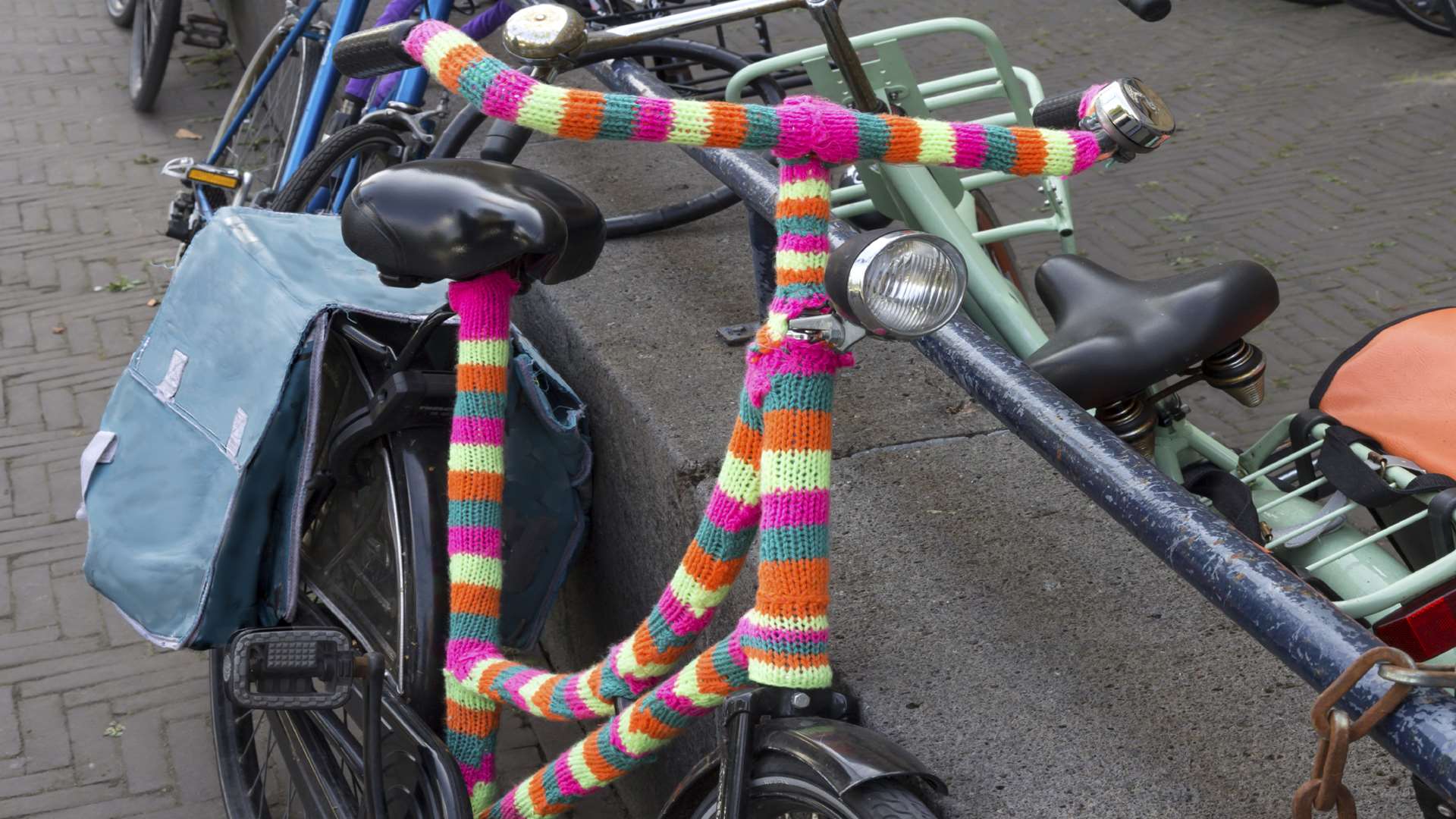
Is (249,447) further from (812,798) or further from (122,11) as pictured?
(122,11)

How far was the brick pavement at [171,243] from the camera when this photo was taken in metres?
3.29

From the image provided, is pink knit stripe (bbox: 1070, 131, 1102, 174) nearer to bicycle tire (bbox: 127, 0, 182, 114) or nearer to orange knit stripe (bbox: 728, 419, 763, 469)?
orange knit stripe (bbox: 728, 419, 763, 469)

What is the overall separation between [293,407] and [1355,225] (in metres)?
4.42

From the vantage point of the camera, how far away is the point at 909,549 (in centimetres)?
226

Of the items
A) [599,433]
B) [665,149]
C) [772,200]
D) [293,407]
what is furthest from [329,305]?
[665,149]


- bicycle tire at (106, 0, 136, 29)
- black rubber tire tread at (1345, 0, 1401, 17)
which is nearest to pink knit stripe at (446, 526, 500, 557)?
bicycle tire at (106, 0, 136, 29)

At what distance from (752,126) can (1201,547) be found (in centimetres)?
62

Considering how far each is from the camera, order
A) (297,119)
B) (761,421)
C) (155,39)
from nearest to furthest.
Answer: (761,421) → (297,119) → (155,39)

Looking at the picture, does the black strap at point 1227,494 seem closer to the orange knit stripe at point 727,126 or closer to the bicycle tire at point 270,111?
the orange knit stripe at point 727,126

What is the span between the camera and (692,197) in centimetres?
373

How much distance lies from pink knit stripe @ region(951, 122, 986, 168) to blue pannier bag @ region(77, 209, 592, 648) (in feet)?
3.83

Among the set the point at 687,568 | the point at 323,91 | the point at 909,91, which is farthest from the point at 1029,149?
the point at 323,91

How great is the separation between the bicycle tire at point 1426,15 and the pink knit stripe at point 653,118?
7.22m

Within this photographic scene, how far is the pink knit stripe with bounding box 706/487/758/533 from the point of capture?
1.69m
